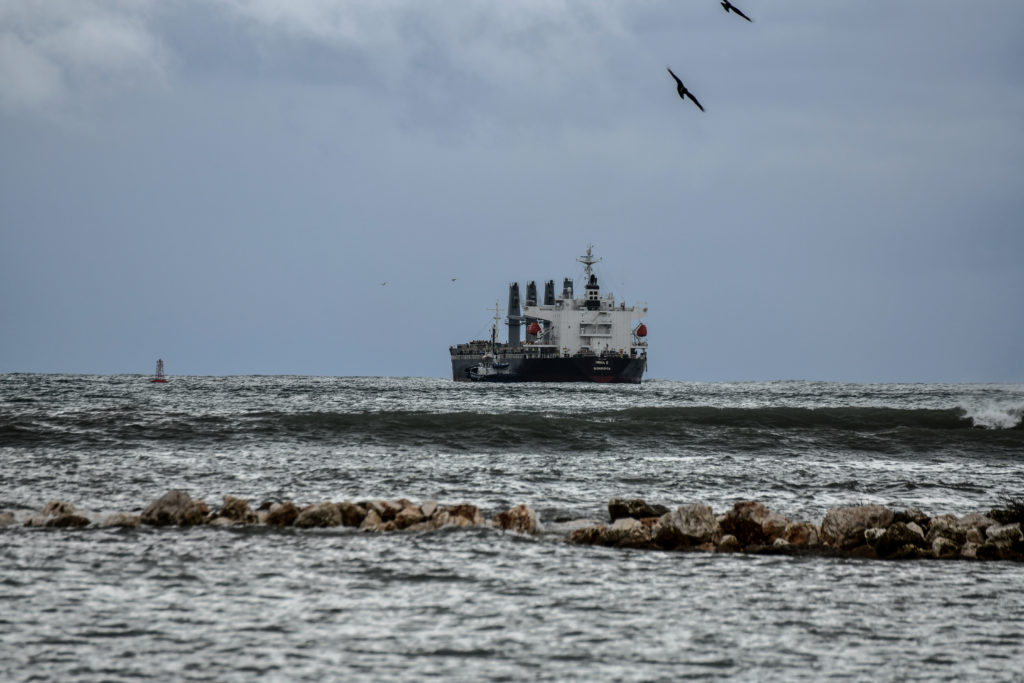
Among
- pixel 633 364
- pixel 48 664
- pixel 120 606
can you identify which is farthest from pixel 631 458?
pixel 633 364

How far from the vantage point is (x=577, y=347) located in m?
96.8

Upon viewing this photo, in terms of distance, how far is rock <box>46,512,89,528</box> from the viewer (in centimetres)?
1050

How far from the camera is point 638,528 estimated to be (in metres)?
10.1

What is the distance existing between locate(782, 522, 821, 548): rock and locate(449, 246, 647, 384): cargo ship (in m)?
82.4

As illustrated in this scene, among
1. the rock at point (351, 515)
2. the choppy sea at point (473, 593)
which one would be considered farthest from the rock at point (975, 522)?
the rock at point (351, 515)

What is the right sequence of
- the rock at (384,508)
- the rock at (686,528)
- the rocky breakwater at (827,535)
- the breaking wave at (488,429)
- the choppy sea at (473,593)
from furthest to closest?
the breaking wave at (488,429)
the rock at (384,508)
the rock at (686,528)
the rocky breakwater at (827,535)
the choppy sea at (473,593)

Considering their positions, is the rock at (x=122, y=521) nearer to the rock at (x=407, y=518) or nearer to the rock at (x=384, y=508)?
the rock at (x=384, y=508)

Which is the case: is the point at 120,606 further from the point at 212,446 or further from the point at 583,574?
the point at 212,446

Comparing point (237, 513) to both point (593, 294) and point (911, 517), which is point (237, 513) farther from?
point (593, 294)

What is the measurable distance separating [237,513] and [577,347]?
284 feet

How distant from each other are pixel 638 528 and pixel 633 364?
86593mm

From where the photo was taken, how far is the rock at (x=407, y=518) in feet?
34.7

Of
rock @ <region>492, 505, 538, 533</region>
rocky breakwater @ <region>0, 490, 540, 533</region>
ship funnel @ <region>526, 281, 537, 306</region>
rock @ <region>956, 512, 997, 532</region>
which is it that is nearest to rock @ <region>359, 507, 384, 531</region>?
rocky breakwater @ <region>0, 490, 540, 533</region>

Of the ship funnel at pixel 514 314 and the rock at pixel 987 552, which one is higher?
the ship funnel at pixel 514 314
